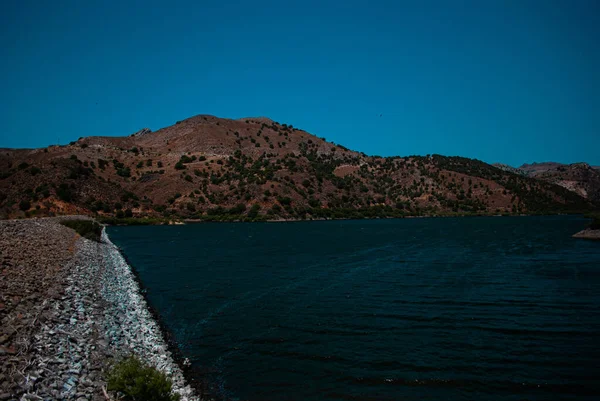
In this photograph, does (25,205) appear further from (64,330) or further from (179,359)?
(179,359)

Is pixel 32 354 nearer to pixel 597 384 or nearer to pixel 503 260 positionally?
pixel 597 384

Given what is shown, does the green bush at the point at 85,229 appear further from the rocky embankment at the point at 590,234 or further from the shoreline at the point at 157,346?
the rocky embankment at the point at 590,234

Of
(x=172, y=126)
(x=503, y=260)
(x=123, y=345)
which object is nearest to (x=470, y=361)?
(x=123, y=345)

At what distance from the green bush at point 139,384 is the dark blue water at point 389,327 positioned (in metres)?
2.51

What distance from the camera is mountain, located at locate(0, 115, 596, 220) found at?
104 m

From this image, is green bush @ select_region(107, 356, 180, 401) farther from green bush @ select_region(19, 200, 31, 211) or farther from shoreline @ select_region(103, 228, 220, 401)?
green bush @ select_region(19, 200, 31, 211)

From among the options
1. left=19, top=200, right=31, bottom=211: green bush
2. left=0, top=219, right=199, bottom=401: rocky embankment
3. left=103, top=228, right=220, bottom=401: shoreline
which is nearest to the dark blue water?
left=103, top=228, right=220, bottom=401: shoreline

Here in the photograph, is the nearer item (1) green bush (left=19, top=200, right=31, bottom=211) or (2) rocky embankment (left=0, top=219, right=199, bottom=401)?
(2) rocky embankment (left=0, top=219, right=199, bottom=401)

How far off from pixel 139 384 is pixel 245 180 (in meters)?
119

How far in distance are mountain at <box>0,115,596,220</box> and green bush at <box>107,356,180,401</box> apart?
83.7 m

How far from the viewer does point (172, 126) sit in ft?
614

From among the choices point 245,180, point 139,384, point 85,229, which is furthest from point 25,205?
point 139,384

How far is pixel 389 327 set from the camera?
17078 mm

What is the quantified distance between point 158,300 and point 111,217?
87.2m
